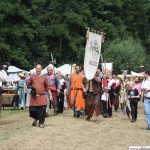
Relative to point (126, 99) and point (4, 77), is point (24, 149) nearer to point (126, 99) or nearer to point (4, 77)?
point (4, 77)

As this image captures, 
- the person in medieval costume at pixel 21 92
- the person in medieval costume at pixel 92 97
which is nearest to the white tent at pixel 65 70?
the person in medieval costume at pixel 21 92

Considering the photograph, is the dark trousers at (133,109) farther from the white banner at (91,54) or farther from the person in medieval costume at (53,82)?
the person in medieval costume at (53,82)

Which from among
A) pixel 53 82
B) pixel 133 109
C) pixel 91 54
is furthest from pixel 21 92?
pixel 91 54

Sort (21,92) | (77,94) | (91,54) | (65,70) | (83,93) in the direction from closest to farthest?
(91,54)
(83,93)
(77,94)
(21,92)
(65,70)

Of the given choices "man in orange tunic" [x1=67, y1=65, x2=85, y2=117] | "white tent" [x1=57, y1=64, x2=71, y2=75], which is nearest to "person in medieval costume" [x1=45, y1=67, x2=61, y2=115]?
"man in orange tunic" [x1=67, y1=65, x2=85, y2=117]

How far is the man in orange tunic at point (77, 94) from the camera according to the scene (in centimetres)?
1755

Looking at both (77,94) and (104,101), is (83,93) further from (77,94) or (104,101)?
(104,101)

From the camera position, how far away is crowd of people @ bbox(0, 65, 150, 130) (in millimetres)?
13773

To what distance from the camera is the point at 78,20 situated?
54062 mm

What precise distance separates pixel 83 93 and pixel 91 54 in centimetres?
148

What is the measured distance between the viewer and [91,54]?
16094 millimetres

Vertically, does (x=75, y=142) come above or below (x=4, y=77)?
below

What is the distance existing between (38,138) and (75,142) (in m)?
0.88

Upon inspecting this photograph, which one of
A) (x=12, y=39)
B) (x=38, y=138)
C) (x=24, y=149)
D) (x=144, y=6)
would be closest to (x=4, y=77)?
(x=38, y=138)
